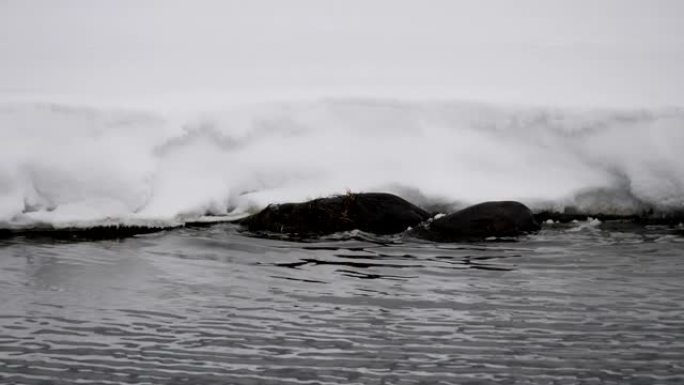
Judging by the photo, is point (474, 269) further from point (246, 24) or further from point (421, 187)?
point (246, 24)

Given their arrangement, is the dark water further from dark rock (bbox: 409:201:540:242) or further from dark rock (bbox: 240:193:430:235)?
dark rock (bbox: 240:193:430:235)

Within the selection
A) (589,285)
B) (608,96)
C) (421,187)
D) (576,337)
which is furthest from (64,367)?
(608,96)

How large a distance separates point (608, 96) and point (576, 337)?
6.46m

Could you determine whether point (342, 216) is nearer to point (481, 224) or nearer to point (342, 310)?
point (481, 224)

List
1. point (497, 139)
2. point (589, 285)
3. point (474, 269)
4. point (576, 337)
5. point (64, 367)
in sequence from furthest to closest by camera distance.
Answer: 1. point (497, 139)
2. point (474, 269)
3. point (589, 285)
4. point (576, 337)
5. point (64, 367)

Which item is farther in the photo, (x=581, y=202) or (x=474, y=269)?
(x=581, y=202)

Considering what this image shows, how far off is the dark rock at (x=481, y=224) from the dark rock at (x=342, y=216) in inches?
9.4

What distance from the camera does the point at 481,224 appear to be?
9711 millimetres

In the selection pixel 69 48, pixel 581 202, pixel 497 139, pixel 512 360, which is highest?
pixel 69 48

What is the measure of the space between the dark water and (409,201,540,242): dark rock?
291 millimetres

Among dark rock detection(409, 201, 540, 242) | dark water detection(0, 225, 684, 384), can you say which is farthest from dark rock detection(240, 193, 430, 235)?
→ dark water detection(0, 225, 684, 384)

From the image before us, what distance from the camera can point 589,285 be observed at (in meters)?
7.80

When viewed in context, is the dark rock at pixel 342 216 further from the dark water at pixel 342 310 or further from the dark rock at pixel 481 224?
the dark water at pixel 342 310

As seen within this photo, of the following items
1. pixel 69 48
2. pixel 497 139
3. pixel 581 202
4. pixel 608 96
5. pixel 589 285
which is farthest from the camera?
pixel 69 48
